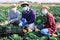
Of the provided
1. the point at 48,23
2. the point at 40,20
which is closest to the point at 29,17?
the point at 40,20

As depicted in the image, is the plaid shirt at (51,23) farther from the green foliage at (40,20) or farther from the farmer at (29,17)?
the farmer at (29,17)

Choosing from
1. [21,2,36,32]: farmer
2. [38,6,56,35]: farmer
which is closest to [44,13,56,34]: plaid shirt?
[38,6,56,35]: farmer

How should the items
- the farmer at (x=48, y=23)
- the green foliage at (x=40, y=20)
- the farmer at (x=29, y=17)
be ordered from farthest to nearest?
1. the farmer at (x=29, y=17)
2. the green foliage at (x=40, y=20)
3. the farmer at (x=48, y=23)

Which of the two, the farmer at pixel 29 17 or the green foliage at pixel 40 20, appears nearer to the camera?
the green foliage at pixel 40 20

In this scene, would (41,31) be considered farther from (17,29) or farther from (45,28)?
(17,29)

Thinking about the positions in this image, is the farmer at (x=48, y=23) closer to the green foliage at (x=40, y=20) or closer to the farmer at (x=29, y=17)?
the green foliage at (x=40, y=20)

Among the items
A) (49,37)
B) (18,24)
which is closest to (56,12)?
(18,24)

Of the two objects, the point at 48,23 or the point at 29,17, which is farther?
the point at 29,17

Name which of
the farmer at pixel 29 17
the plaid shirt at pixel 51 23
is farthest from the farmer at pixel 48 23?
the farmer at pixel 29 17

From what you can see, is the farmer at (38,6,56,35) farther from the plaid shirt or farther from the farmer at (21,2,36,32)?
the farmer at (21,2,36,32)

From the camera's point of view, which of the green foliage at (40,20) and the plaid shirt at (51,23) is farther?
the green foliage at (40,20)

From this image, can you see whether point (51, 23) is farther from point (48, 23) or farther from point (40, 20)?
point (40, 20)

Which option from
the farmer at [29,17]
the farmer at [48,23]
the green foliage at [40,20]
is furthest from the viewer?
the farmer at [29,17]

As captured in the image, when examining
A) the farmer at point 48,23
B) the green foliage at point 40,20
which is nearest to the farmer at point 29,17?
the green foliage at point 40,20
